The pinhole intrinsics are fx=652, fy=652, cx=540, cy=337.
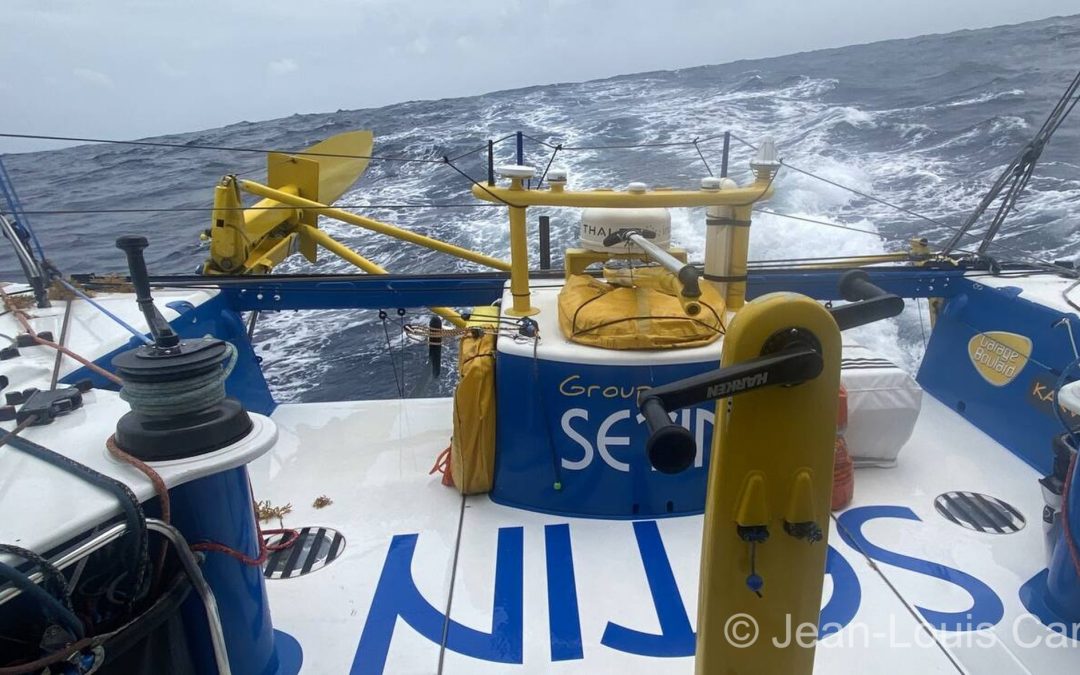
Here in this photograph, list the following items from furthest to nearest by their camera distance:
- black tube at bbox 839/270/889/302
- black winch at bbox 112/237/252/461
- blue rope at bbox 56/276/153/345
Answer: blue rope at bbox 56/276/153/345, black winch at bbox 112/237/252/461, black tube at bbox 839/270/889/302

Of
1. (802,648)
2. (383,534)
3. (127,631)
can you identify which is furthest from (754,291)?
(127,631)

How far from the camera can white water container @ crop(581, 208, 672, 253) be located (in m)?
3.25

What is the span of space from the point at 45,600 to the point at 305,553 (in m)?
1.68

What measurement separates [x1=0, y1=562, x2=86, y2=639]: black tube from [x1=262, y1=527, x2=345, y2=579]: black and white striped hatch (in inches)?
56.6

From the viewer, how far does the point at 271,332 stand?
8.13 m

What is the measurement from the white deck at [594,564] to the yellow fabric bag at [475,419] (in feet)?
0.44

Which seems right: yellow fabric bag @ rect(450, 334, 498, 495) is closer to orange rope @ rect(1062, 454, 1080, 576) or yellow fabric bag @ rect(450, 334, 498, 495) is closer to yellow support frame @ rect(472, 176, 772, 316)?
yellow support frame @ rect(472, 176, 772, 316)

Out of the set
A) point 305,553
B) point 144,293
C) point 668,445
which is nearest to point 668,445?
point 668,445

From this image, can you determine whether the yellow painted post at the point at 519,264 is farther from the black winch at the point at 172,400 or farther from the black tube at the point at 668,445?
the black tube at the point at 668,445

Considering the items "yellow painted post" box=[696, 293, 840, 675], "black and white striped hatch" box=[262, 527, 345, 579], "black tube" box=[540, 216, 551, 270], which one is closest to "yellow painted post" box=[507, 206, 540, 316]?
"black tube" box=[540, 216, 551, 270]

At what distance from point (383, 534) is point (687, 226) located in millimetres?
6903

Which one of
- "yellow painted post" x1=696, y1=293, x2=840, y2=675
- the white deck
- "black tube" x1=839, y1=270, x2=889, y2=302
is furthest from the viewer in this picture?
the white deck

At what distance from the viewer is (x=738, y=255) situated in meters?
3.14

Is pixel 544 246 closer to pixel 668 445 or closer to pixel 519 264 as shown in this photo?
pixel 519 264
